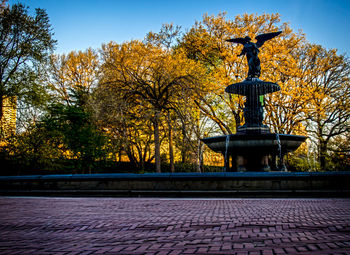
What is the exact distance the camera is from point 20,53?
2377cm

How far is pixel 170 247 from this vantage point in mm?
2955

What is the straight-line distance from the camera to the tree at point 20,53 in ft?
76.5

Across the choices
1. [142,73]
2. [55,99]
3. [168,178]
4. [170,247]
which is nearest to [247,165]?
[168,178]

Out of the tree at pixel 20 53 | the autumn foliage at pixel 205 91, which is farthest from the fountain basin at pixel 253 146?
the tree at pixel 20 53

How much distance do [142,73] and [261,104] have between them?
10.3 meters

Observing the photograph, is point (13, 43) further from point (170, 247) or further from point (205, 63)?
point (170, 247)

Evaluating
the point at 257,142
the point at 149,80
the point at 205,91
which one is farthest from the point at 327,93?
the point at 257,142

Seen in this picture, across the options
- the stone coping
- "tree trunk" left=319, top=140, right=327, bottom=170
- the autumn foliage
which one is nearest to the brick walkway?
the stone coping

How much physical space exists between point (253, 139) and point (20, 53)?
20.5 metres

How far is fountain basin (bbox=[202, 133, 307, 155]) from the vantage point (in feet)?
36.6

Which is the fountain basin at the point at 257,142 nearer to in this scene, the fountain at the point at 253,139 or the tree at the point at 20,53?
the fountain at the point at 253,139

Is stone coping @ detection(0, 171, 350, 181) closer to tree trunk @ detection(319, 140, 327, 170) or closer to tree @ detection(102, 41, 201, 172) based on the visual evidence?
tree @ detection(102, 41, 201, 172)

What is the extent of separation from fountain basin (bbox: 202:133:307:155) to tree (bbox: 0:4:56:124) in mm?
17926

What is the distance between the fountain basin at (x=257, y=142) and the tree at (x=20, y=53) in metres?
17.9
